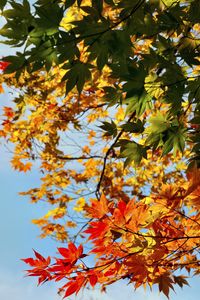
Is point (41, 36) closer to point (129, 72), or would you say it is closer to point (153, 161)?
point (129, 72)

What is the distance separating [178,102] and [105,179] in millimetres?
3518

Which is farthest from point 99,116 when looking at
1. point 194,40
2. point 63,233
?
point 194,40

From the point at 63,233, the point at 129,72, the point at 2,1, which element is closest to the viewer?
the point at 2,1

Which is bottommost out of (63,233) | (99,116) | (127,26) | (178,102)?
Answer: (178,102)

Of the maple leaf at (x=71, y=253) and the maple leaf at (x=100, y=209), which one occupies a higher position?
the maple leaf at (x=100, y=209)

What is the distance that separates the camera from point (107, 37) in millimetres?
2012

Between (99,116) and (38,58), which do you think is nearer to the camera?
(38,58)

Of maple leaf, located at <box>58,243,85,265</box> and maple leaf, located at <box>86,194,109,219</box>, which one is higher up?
maple leaf, located at <box>86,194,109,219</box>

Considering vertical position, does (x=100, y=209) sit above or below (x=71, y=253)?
above

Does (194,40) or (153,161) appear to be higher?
(153,161)

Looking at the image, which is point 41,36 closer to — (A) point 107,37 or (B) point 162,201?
(A) point 107,37

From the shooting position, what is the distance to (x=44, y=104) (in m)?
5.32

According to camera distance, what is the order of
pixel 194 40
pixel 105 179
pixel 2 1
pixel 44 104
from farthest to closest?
pixel 105 179
pixel 44 104
pixel 194 40
pixel 2 1

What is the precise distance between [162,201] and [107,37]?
0.91 m
